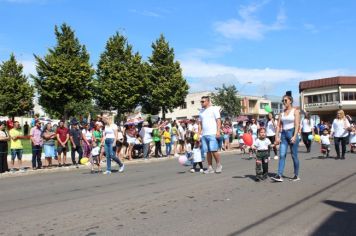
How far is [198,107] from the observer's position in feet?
306

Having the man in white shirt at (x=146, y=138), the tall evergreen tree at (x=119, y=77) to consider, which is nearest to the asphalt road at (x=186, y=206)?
the man in white shirt at (x=146, y=138)

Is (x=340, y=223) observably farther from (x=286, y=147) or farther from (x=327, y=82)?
(x=327, y=82)

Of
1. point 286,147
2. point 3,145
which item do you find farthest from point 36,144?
point 286,147

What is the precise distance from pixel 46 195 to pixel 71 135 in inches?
325

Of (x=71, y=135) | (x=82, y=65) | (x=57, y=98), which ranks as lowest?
(x=71, y=135)

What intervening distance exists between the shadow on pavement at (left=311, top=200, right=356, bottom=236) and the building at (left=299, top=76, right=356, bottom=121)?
80.5 m

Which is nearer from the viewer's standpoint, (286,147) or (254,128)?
(286,147)

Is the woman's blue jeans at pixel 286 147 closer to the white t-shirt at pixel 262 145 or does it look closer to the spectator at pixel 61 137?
the white t-shirt at pixel 262 145

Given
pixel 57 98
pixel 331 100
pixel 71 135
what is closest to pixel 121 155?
pixel 71 135

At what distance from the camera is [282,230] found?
5.48 metres

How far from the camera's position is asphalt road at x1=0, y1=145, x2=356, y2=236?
5.68 metres

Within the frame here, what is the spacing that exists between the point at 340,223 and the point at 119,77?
148ft

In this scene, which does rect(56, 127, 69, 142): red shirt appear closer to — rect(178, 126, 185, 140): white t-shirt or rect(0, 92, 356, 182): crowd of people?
rect(0, 92, 356, 182): crowd of people

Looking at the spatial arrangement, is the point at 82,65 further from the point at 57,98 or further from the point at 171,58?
the point at 171,58
